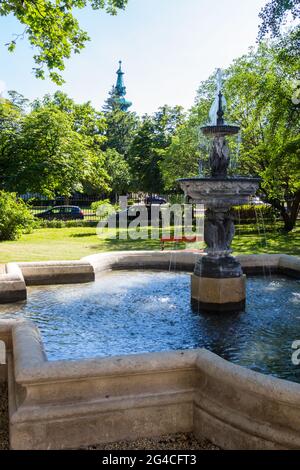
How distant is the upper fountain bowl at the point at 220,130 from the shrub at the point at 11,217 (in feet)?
39.8

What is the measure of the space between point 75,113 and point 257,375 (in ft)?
69.7

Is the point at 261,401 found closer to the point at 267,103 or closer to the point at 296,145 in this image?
the point at 296,145

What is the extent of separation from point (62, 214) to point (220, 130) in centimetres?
2369

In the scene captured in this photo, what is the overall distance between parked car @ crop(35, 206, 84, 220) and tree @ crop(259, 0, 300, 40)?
1665cm

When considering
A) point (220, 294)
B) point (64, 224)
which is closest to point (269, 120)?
point (64, 224)

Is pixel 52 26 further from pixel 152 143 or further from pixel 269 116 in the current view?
pixel 152 143

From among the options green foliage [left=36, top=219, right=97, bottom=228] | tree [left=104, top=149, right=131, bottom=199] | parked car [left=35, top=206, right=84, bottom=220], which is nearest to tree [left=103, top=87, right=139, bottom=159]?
tree [left=104, top=149, right=131, bottom=199]

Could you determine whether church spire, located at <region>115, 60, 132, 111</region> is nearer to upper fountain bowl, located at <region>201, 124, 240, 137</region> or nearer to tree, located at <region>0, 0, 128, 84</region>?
tree, located at <region>0, 0, 128, 84</region>

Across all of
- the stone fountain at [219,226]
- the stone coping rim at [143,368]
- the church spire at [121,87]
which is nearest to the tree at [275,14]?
the stone fountain at [219,226]

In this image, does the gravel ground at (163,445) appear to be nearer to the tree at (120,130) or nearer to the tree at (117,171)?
the tree at (117,171)

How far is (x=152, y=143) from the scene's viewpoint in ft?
126

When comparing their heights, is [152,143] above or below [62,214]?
above

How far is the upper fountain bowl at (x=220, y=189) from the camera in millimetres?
6730
